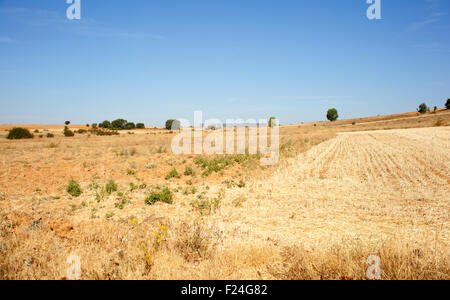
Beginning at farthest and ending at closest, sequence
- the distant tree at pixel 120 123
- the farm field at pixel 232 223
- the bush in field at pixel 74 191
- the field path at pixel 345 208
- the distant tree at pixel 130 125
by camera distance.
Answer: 1. the distant tree at pixel 130 125
2. the distant tree at pixel 120 123
3. the bush in field at pixel 74 191
4. the field path at pixel 345 208
5. the farm field at pixel 232 223

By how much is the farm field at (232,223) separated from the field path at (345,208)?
1.4 inches

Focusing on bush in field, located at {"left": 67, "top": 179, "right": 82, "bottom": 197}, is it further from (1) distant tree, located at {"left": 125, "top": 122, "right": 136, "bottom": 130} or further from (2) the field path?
(1) distant tree, located at {"left": 125, "top": 122, "right": 136, "bottom": 130}

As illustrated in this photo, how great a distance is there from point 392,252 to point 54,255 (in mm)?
5201

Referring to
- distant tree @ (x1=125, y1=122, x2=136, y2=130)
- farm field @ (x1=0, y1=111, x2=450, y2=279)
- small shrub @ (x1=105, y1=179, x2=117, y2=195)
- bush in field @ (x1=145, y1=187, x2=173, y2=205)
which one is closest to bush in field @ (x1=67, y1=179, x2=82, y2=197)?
farm field @ (x1=0, y1=111, x2=450, y2=279)

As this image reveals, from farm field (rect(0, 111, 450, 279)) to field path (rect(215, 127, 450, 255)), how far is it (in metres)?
0.04

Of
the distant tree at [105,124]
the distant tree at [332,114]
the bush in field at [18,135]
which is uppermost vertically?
the distant tree at [332,114]

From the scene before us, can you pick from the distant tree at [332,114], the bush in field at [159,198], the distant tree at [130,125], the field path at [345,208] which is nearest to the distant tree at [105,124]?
the distant tree at [130,125]

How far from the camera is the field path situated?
6.04m

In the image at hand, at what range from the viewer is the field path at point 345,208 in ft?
19.8

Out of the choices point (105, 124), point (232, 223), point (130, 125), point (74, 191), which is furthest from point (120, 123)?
point (232, 223)

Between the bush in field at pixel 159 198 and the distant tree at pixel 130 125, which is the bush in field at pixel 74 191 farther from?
the distant tree at pixel 130 125
